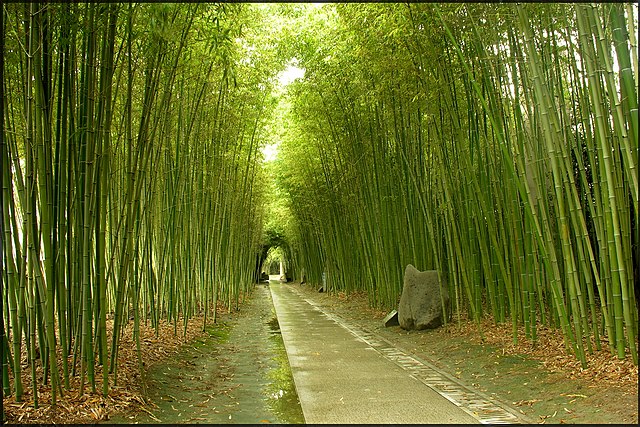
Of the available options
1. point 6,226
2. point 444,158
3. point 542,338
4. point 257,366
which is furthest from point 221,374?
point 444,158

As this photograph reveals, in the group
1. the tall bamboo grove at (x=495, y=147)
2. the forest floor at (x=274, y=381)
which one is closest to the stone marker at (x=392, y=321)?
the tall bamboo grove at (x=495, y=147)

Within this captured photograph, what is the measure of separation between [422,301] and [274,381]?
2862 millimetres

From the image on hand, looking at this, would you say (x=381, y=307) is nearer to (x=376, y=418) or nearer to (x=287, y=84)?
(x=287, y=84)

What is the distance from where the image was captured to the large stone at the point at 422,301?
629cm

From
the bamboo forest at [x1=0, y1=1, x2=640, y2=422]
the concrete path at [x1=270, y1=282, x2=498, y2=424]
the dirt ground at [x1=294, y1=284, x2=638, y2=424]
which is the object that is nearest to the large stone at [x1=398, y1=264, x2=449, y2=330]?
the bamboo forest at [x1=0, y1=1, x2=640, y2=422]

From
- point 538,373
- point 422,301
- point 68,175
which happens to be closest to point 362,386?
point 538,373

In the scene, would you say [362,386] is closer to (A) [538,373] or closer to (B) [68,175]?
(A) [538,373]

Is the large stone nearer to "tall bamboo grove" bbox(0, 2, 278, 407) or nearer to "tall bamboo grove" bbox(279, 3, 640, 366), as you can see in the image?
"tall bamboo grove" bbox(279, 3, 640, 366)

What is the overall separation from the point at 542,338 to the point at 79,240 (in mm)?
3871

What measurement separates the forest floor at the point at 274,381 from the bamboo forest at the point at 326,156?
0.13m

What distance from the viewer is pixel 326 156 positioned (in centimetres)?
1032

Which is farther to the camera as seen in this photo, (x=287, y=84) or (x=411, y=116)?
(x=287, y=84)

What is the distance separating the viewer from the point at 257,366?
15.0 feet

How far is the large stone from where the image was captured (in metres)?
6.29
